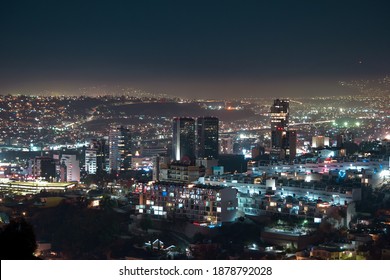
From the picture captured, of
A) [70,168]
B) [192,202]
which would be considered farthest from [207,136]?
[192,202]

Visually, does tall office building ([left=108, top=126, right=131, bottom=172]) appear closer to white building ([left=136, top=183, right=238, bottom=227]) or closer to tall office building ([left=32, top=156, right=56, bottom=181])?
tall office building ([left=32, top=156, right=56, bottom=181])

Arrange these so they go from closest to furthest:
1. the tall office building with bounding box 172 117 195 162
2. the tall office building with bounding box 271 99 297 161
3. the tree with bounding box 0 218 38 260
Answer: the tree with bounding box 0 218 38 260, the tall office building with bounding box 271 99 297 161, the tall office building with bounding box 172 117 195 162

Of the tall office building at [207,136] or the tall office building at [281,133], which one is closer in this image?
the tall office building at [281,133]

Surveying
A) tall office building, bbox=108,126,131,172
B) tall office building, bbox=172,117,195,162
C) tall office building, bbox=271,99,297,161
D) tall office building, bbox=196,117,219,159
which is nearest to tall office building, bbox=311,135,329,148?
tall office building, bbox=271,99,297,161

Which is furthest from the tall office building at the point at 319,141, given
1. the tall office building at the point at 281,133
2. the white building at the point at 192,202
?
the white building at the point at 192,202

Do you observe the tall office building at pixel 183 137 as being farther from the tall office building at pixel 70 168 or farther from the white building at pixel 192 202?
the white building at pixel 192 202

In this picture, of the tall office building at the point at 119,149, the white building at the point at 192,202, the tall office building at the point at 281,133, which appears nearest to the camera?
the white building at the point at 192,202

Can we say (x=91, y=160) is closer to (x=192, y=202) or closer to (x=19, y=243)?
(x=192, y=202)
